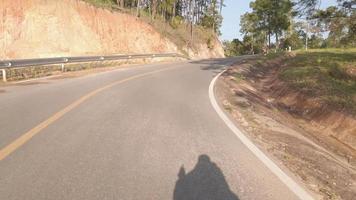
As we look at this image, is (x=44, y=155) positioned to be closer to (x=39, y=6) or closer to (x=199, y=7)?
(x=39, y=6)

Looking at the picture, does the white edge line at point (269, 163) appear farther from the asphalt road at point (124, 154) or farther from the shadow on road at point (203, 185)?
the shadow on road at point (203, 185)

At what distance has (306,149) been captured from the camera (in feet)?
25.4

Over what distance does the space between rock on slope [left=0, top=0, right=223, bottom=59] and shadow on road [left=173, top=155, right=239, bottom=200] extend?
2892 centimetres

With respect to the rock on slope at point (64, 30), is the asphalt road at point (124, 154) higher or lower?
lower

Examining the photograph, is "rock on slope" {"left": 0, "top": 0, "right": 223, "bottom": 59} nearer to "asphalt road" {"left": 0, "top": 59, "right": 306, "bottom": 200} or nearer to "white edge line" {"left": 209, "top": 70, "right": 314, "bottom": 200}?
"asphalt road" {"left": 0, "top": 59, "right": 306, "bottom": 200}

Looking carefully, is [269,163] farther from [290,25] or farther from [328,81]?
[290,25]

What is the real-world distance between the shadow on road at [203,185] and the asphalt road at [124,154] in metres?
0.01

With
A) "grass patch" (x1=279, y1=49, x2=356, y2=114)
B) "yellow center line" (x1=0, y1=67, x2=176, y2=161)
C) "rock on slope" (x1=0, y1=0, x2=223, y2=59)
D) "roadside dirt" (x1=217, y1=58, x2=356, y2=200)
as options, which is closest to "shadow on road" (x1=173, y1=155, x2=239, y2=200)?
"roadside dirt" (x1=217, y1=58, x2=356, y2=200)

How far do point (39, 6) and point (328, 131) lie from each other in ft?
94.9

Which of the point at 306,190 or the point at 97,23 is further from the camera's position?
the point at 97,23

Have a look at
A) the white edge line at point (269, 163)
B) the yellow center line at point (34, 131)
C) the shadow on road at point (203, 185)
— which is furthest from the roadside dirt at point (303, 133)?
the yellow center line at point (34, 131)

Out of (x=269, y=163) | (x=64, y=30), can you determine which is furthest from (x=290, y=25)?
(x=269, y=163)

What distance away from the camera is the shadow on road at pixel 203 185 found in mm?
4855

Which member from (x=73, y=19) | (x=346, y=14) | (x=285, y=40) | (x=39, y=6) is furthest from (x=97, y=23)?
(x=285, y=40)
